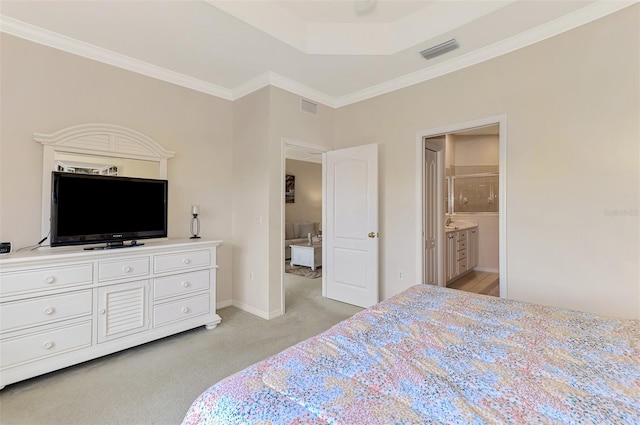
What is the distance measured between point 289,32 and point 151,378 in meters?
3.13

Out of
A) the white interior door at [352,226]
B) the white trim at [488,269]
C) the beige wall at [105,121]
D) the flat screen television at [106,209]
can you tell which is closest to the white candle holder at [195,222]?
the beige wall at [105,121]

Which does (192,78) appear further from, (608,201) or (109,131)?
(608,201)

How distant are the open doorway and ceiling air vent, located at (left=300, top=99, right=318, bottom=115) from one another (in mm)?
1564

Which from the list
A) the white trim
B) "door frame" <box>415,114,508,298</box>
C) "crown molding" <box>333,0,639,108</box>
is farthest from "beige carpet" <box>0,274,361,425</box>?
the white trim

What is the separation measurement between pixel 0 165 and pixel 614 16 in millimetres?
→ 4943

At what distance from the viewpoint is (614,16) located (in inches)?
87.3

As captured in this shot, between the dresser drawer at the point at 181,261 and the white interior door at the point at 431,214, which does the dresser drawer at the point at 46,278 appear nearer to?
the dresser drawer at the point at 181,261

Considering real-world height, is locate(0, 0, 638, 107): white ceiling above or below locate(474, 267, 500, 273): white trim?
above

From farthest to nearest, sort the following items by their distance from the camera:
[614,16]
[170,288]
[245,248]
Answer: [245,248], [170,288], [614,16]

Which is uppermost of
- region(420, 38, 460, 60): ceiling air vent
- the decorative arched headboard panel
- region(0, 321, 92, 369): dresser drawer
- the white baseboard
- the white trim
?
region(420, 38, 460, 60): ceiling air vent

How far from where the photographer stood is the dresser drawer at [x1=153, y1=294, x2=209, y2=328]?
8.96ft

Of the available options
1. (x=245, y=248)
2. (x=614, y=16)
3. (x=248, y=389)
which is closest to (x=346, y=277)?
(x=245, y=248)

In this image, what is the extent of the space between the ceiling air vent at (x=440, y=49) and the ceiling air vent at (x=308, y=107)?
1.46 metres

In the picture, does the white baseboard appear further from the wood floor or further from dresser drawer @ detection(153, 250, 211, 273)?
the wood floor
